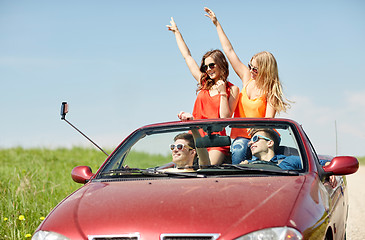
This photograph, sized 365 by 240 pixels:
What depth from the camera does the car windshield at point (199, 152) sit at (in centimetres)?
407

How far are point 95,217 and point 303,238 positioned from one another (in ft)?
4.12

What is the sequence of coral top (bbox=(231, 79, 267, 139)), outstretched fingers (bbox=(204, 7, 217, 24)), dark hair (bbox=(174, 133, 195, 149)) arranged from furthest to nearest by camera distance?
outstretched fingers (bbox=(204, 7, 217, 24)) < coral top (bbox=(231, 79, 267, 139)) < dark hair (bbox=(174, 133, 195, 149))

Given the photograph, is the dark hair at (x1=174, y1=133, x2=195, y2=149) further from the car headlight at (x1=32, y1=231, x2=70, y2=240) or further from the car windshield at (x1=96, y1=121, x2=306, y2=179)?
the car headlight at (x1=32, y1=231, x2=70, y2=240)

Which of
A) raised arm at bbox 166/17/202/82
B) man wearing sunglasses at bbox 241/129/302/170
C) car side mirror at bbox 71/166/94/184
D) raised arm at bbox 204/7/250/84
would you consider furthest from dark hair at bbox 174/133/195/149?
raised arm at bbox 166/17/202/82

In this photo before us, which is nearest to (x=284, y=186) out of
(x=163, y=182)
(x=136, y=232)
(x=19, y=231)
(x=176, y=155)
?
(x=163, y=182)

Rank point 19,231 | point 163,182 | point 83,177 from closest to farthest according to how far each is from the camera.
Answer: point 163,182
point 83,177
point 19,231

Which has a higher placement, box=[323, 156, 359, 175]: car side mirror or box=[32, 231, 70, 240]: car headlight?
box=[323, 156, 359, 175]: car side mirror

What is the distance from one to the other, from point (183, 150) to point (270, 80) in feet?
6.80

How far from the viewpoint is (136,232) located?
3035 mm

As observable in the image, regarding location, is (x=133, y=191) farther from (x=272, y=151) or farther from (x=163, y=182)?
(x=272, y=151)

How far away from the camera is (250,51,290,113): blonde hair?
6297mm

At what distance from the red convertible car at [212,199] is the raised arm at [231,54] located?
2492mm

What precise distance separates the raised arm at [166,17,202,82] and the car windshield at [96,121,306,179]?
2.53m

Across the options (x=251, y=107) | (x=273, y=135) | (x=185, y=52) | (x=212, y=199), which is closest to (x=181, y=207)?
(x=212, y=199)
